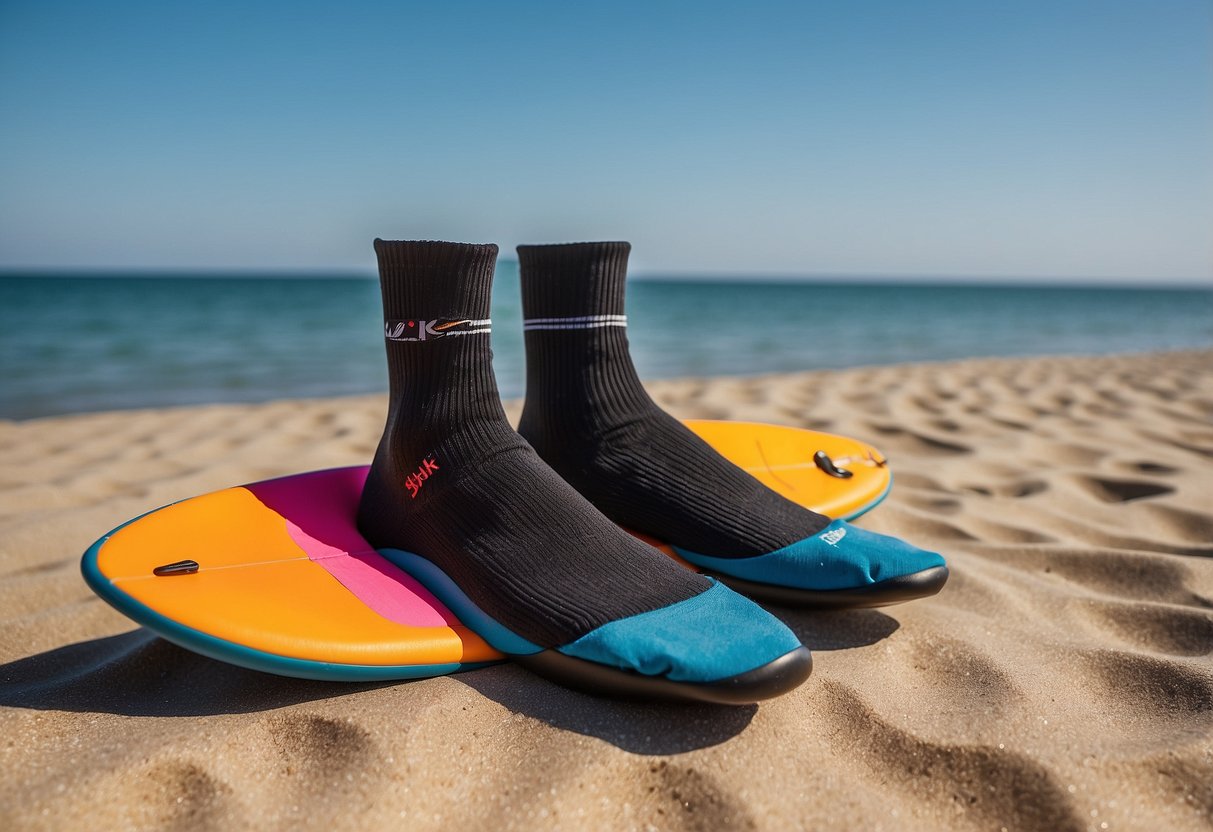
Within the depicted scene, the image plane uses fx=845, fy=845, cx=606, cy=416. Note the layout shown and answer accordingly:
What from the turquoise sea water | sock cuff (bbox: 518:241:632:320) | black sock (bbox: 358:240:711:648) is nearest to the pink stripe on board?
black sock (bbox: 358:240:711:648)

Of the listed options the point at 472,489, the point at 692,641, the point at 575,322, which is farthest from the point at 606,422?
the point at 692,641

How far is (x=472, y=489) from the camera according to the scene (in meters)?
1.32

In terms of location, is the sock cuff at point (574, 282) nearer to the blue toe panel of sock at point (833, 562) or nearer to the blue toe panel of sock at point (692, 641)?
the blue toe panel of sock at point (833, 562)

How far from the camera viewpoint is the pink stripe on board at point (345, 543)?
3.94 ft

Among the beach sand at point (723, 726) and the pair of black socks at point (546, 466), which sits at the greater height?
the pair of black socks at point (546, 466)

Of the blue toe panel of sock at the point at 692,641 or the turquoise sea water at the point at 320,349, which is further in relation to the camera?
the turquoise sea water at the point at 320,349

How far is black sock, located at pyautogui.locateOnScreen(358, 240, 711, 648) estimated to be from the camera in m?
1.16

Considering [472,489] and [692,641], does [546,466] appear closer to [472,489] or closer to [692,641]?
[472,489]

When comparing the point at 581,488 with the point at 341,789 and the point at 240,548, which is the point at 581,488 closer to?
the point at 240,548

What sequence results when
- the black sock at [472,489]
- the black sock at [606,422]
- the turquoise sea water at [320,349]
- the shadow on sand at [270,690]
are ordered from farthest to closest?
the turquoise sea water at [320,349], the black sock at [606,422], the black sock at [472,489], the shadow on sand at [270,690]

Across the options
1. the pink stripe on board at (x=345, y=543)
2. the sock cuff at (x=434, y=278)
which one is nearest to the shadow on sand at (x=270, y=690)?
the pink stripe on board at (x=345, y=543)

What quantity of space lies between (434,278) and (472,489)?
1.11ft

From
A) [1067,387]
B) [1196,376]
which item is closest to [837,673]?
[1067,387]

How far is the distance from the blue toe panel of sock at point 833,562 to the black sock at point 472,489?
217 mm
